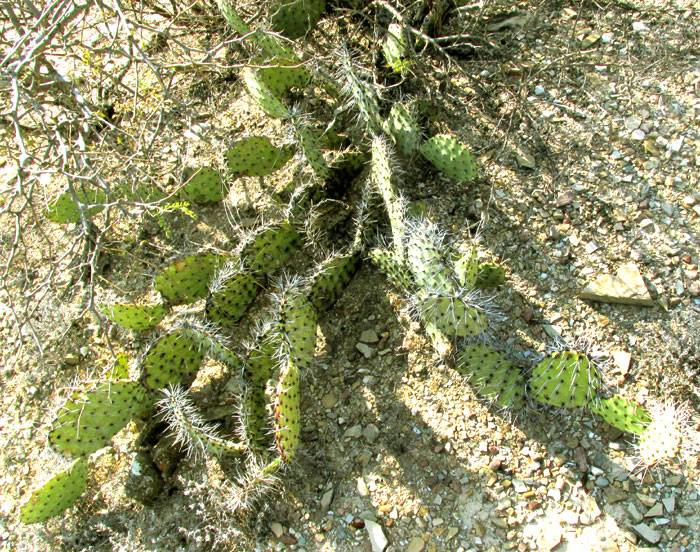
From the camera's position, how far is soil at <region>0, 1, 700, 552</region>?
2.46 m

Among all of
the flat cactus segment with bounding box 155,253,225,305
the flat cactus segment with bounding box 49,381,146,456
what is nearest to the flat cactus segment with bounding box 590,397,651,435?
the flat cactus segment with bounding box 155,253,225,305

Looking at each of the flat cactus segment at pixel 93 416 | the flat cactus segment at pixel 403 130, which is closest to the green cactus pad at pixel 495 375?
the flat cactus segment at pixel 403 130

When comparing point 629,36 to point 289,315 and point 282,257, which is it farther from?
point 289,315

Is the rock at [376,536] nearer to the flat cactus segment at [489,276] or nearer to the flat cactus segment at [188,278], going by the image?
the flat cactus segment at [489,276]

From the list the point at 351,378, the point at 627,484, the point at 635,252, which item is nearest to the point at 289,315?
the point at 351,378

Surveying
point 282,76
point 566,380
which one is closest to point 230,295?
point 282,76

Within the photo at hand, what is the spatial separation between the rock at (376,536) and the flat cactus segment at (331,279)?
107cm

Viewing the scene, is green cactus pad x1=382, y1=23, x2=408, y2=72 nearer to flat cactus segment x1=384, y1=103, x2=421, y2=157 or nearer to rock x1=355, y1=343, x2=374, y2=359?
flat cactus segment x1=384, y1=103, x2=421, y2=157

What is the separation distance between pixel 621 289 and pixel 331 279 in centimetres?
144

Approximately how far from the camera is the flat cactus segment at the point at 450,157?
3.02 meters

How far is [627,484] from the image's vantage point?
2.41 metres

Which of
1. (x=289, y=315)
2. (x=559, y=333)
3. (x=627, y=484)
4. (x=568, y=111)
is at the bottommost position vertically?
(x=627, y=484)

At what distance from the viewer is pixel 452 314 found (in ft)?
8.01

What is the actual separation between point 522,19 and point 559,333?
2231 millimetres
